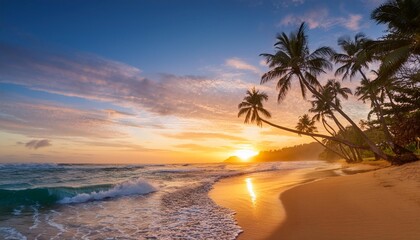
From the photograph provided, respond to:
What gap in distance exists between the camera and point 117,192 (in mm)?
17406

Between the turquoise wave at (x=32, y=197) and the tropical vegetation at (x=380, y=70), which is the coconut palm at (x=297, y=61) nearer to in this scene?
the tropical vegetation at (x=380, y=70)

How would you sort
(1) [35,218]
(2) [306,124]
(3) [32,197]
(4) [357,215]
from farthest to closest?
1. (2) [306,124]
2. (3) [32,197]
3. (1) [35,218]
4. (4) [357,215]

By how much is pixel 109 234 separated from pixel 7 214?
249 inches

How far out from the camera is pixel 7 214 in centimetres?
1128

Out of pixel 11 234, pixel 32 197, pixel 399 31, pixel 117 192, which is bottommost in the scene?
pixel 11 234

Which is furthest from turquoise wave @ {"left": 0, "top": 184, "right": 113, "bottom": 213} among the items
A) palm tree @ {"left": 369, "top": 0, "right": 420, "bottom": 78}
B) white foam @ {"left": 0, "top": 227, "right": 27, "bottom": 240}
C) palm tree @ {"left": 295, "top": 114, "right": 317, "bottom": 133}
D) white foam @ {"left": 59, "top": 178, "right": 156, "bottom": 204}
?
palm tree @ {"left": 295, "top": 114, "right": 317, "bottom": 133}

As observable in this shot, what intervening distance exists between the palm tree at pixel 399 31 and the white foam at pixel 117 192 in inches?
629

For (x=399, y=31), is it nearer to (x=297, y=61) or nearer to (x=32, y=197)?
(x=297, y=61)

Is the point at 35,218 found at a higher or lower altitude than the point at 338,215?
lower

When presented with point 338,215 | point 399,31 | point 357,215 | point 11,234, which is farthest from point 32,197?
point 399,31

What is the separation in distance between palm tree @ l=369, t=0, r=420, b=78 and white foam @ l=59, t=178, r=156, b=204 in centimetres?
1598

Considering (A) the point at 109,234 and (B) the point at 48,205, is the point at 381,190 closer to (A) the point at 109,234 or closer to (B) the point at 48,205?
(A) the point at 109,234

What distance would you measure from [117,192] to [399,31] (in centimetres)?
1998

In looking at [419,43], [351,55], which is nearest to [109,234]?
[419,43]
